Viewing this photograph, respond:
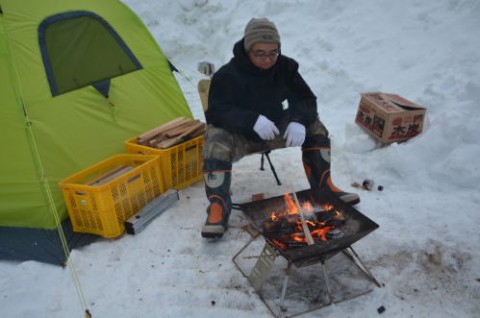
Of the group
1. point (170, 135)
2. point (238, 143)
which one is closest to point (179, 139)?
point (170, 135)

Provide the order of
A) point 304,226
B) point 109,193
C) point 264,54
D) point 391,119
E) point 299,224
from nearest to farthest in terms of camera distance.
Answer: point 304,226 < point 299,224 < point 109,193 < point 264,54 < point 391,119

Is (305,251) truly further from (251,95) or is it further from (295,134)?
(251,95)

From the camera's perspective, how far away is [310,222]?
2.94 metres

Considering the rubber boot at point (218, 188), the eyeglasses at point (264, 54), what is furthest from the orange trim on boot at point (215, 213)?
the eyeglasses at point (264, 54)

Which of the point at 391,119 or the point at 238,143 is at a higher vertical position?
the point at 238,143

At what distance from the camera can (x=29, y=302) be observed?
2.77m

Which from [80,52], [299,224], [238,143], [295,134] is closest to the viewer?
[299,224]

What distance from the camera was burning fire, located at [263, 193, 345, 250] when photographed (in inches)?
108

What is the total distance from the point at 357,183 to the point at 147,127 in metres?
2.58

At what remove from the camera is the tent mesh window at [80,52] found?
388cm

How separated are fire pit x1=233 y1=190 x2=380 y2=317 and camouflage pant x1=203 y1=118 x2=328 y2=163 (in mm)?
704

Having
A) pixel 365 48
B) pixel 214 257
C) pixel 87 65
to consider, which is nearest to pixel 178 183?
pixel 214 257

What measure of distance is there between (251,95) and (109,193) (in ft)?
5.38

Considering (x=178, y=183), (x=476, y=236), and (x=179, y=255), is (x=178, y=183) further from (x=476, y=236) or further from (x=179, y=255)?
(x=476, y=236)
